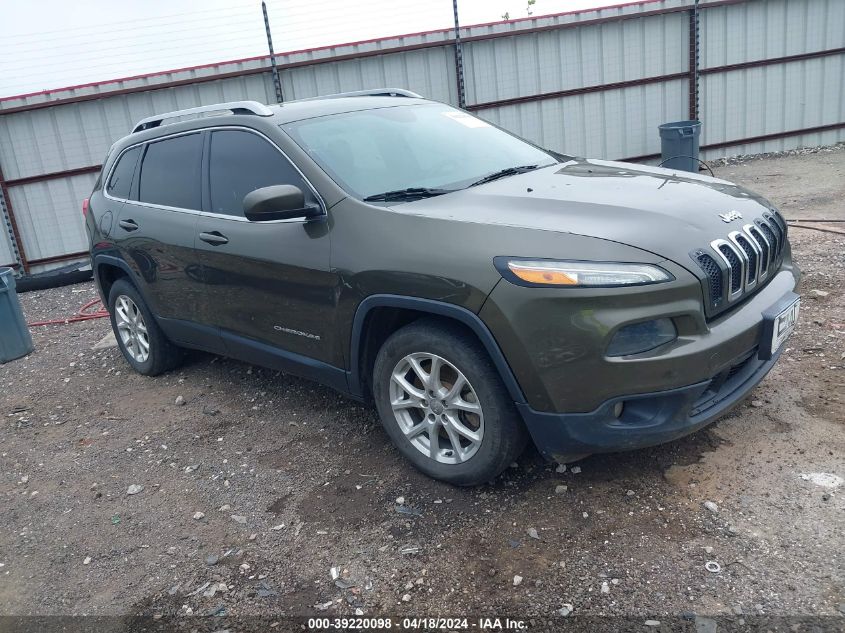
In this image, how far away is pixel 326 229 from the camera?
3.65 m

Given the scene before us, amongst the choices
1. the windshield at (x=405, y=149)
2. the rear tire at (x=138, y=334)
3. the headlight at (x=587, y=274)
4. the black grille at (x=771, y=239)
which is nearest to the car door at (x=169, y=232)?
the rear tire at (x=138, y=334)

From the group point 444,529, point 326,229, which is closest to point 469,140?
point 326,229

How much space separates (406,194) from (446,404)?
3.58ft

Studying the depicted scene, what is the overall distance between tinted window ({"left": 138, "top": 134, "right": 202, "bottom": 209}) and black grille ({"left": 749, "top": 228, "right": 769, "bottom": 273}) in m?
3.13

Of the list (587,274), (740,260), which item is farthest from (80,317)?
(740,260)

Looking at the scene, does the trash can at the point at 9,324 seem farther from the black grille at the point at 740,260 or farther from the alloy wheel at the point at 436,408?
the black grille at the point at 740,260

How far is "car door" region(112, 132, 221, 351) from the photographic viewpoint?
15.1 ft

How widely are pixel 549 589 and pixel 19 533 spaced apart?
8.79ft

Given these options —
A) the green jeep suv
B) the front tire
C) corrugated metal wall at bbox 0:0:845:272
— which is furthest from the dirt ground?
corrugated metal wall at bbox 0:0:845:272

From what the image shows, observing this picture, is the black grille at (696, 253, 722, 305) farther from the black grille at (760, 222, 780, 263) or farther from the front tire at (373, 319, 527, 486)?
the front tire at (373, 319, 527, 486)

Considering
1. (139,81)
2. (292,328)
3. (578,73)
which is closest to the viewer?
(292,328)

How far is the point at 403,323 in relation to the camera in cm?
358

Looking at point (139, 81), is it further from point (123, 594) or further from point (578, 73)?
point (123, 594)

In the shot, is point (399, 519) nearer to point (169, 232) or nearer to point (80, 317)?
point (169, 232)
